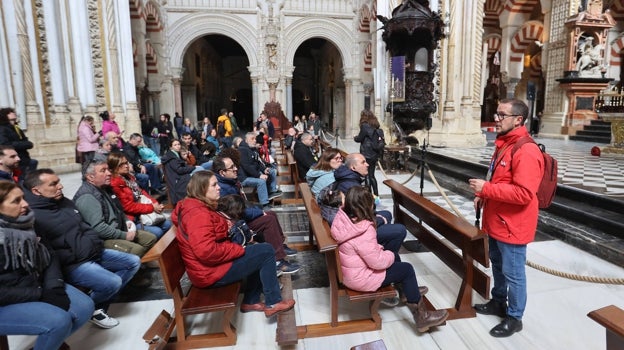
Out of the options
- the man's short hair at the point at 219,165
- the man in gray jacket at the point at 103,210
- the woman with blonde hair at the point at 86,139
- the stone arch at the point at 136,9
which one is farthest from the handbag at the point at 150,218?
the stone arch at the point at 136,9

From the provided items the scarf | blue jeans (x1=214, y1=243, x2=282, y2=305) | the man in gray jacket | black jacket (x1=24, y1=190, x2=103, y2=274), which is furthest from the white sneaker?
blue jeans (x1=214, y1=243, x2=282, y2=305)

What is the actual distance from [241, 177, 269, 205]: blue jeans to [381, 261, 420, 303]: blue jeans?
3095 mm

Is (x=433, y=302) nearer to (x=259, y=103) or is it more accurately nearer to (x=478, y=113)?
(x=478, y=113)

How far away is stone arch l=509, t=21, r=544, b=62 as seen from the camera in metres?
13.2

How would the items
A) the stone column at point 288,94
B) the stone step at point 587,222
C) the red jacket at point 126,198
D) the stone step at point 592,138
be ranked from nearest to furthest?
1. the red jacket at point 126,198
2. the stone step at point 587,222
3. the stone step at point 592,138
4. the stone column at point 288,94

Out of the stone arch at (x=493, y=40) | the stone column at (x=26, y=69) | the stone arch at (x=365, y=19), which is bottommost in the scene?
the stone column at (x=26, y=69)

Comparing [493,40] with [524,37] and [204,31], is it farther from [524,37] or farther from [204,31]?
[204,31]

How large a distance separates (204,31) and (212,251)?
15982mm

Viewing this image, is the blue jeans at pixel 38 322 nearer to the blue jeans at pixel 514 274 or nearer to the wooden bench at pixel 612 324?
the wooden bench at pixel 612 324

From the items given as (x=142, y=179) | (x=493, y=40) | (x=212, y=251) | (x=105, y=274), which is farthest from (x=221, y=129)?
(x=493, y=40)

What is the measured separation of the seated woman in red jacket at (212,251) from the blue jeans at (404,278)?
0.69 metres

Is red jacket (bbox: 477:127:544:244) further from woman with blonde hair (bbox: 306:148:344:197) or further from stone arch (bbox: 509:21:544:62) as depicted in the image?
stone arch (bbox: 509:21:544:62)

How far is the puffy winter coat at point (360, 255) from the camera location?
2.26 metres

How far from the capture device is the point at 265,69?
16828 millimetres
